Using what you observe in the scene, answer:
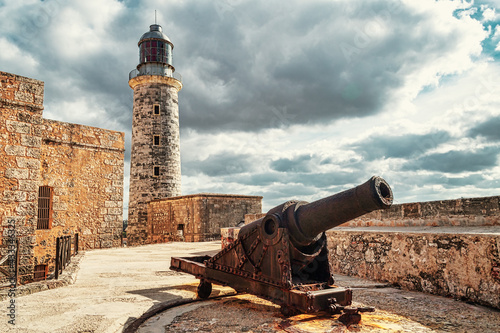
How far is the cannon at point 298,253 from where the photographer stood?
327 cm

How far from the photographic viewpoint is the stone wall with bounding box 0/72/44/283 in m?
8.00

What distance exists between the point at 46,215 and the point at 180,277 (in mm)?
7633

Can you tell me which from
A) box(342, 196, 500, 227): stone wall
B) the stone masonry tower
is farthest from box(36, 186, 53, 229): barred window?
box(342, 196, 500, 227): stone wall

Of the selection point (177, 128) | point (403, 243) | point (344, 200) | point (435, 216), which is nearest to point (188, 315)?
point (344, 200)

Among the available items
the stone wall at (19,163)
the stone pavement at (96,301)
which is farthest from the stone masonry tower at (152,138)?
the stone pavement at (96,301)

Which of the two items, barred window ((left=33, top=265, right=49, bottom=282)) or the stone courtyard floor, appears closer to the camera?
the stone courtyard floor

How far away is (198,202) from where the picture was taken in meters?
16.8

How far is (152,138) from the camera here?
20656mm

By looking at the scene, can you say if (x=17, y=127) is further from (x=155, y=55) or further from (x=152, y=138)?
(x=155, y=55)

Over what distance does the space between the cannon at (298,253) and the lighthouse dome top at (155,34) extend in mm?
21192

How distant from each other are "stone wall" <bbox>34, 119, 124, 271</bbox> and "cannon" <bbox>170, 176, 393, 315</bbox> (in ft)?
32.0

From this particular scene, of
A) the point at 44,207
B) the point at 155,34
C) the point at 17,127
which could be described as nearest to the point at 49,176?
the point at 44,207

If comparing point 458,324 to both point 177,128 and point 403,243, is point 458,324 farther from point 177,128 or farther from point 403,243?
point 177,128

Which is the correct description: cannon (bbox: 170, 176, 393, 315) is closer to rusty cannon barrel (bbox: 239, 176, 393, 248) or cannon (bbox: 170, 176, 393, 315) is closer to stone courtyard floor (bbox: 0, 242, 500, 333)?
rusty cannon barrel (bbox: 239, 176, 393, 248)
